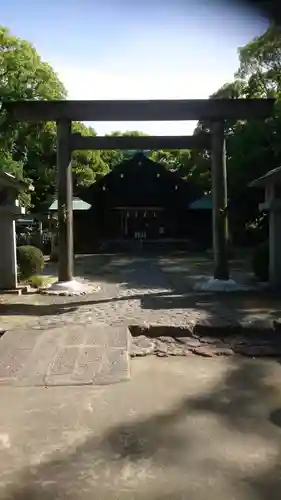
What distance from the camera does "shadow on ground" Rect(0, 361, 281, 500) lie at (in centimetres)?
310

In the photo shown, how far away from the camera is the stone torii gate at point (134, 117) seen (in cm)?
1131

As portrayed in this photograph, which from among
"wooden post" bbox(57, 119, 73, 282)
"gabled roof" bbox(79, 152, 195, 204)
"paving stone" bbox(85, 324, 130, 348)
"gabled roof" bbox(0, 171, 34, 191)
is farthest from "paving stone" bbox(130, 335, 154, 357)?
"gabled roof" bbox(79, 152, 195, 204)

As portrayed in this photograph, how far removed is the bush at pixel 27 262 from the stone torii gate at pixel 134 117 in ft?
6.38

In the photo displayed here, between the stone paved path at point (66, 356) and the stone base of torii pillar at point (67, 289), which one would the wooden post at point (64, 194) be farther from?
the stone paved path at point (66, 356)

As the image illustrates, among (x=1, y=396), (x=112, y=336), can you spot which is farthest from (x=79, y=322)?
(x=1, y=396)

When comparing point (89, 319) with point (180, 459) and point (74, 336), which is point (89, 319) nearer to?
point (74, 336)

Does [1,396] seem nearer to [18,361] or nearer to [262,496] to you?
[18,361]

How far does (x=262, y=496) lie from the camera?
2.98 meters

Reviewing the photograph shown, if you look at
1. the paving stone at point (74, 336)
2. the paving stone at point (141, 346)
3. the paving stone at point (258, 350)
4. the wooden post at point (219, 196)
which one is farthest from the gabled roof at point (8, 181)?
the paving stone at point (258, 350)

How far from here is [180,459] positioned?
3.52 metres

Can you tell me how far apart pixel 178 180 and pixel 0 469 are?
2816cm

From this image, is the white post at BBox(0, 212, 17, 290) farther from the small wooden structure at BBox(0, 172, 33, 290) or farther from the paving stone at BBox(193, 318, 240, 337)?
the paving stone at BBox(193, 318, 240, 337)

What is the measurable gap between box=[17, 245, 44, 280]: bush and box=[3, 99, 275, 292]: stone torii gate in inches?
76.5

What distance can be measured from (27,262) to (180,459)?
34.6 ft
